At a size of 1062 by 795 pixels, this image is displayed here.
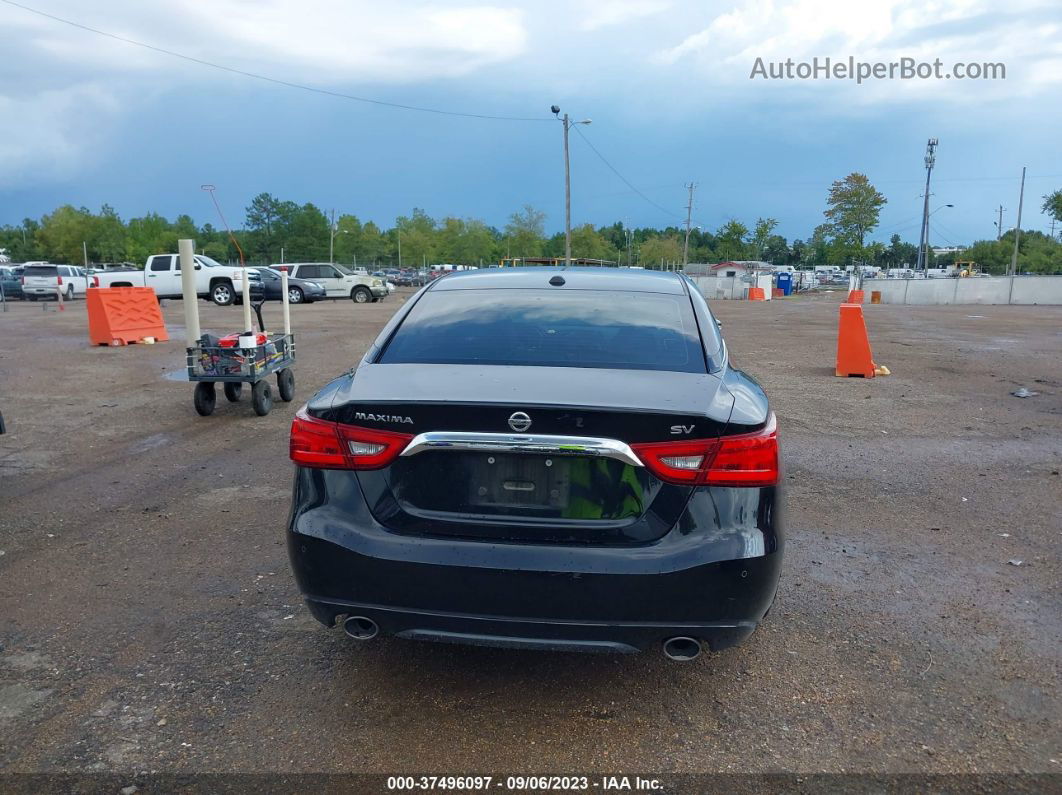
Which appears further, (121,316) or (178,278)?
(178,278)

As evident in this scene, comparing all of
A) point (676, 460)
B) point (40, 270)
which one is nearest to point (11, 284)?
point (40, 270)

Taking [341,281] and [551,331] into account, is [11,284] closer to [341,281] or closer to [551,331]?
[341,281]

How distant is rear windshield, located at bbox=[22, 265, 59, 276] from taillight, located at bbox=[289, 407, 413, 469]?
41797 millimetres

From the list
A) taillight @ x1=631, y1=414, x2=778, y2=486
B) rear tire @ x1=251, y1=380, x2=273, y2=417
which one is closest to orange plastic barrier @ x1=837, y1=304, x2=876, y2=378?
rear tire @ x1=251, y1=380, x2=273, y2=417

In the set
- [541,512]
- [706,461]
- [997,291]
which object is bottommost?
[997,291]

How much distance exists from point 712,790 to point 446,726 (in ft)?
3.24

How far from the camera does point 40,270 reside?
38656mm

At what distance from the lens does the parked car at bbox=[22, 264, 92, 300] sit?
37750 millimetres

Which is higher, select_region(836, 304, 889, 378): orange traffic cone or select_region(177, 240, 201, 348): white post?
select_region(177, 240, 201, 348): white post

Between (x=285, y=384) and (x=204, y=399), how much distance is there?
40.4 inches

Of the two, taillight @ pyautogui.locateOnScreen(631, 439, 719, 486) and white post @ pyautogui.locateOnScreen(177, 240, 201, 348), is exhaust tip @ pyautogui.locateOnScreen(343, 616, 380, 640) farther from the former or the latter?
white post @ pyautogui.locateOnScreen(177, 240, 201, 348)

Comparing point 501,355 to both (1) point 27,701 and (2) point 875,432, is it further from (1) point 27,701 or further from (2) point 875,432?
(2) point 875,432

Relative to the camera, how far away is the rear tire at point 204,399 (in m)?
8.91

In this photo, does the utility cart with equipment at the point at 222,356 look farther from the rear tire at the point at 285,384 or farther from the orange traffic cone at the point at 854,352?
the orange traffic cone at the point at 854,352
